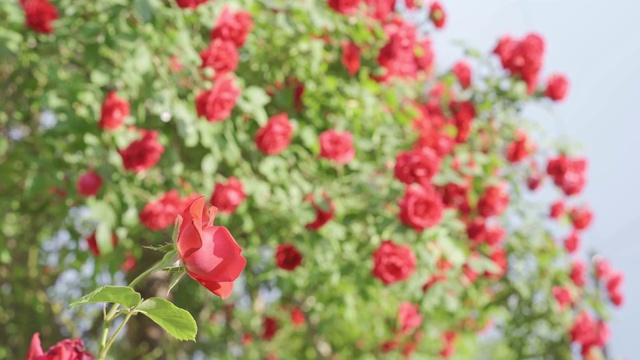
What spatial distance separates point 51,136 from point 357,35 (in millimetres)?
1335

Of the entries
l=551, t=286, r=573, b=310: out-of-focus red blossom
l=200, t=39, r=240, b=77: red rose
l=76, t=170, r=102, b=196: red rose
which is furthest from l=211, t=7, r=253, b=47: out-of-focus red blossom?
l=551, t=286, r=573, b=310: out-of-focus red blossom

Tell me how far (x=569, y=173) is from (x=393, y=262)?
1.93 m

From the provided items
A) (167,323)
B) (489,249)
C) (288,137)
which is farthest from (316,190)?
(167,323)

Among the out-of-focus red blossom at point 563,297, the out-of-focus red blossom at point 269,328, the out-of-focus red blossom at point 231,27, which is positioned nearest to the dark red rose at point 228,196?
the out-of-focus red blossom at point 231,27

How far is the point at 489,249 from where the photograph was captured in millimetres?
4594

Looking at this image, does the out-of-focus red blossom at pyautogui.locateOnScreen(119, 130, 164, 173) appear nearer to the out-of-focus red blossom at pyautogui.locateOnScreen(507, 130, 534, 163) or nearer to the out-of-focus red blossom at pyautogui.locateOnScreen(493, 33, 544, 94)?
the out-of-focus red blossom at pyautogui.locateOnScreen(493, 33, 544, 94)

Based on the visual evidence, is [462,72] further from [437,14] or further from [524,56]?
[437,14]

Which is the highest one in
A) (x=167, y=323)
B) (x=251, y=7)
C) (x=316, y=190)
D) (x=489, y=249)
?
(x=167, y=323)

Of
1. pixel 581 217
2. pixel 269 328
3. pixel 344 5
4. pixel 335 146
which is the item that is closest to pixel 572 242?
pixel 581 217

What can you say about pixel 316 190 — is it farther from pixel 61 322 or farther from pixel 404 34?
pixel 61 322

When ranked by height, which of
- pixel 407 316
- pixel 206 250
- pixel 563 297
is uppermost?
pixel 206 250

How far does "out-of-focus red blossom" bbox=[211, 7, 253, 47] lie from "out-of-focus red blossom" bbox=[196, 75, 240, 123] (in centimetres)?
17

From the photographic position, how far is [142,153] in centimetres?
300

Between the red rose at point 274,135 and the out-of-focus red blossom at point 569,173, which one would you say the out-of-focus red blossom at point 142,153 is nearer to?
the red rose at point 274,135
